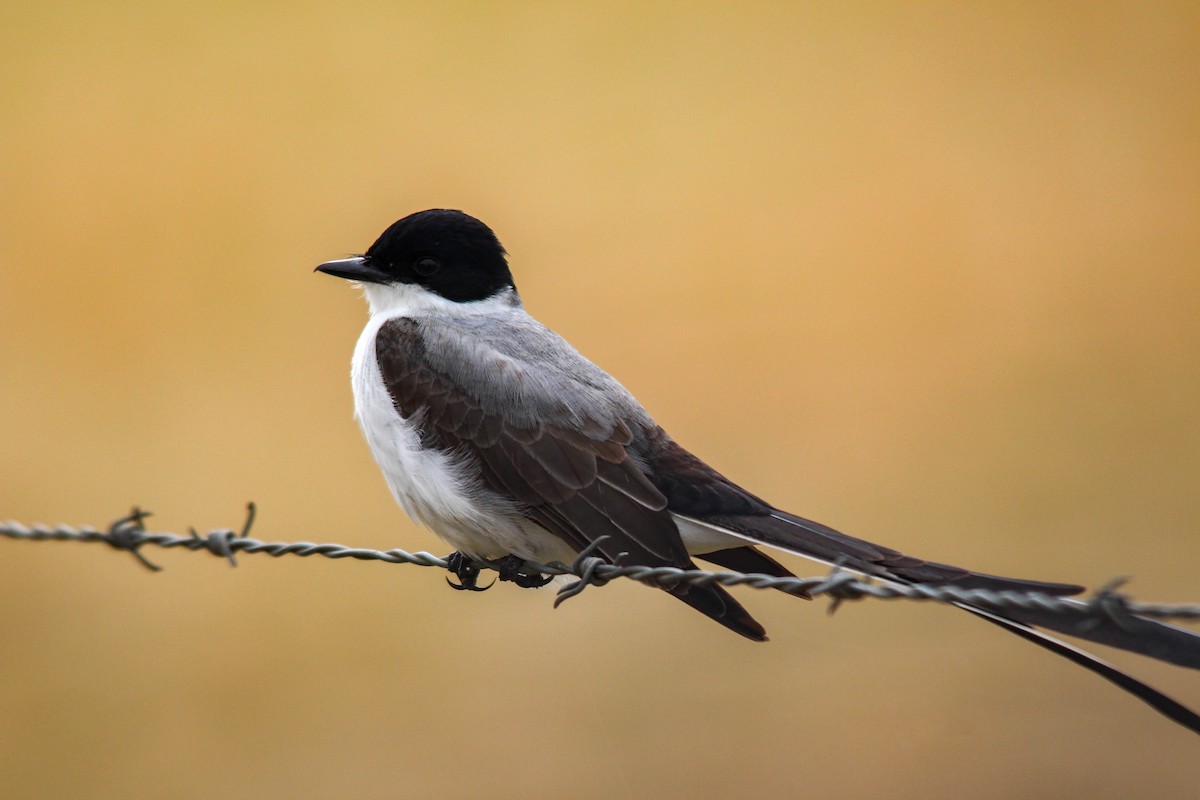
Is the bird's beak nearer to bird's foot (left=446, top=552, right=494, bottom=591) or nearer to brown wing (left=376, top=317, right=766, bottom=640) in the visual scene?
brown wing (left=376, top=317, right=766, bottom=640)

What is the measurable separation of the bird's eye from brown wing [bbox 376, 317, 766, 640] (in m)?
0.54

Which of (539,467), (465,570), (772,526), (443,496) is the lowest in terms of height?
(465,570)

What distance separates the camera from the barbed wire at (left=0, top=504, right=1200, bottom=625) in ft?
8.20

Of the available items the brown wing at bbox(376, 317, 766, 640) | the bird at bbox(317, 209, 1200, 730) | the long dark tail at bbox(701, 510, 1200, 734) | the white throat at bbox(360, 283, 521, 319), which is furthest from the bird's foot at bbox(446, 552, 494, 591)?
the white throat at bbox(360, 283, 521, 319)

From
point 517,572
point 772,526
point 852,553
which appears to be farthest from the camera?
point 517,572

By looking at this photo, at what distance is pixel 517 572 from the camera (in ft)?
14.4

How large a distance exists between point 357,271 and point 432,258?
300mm

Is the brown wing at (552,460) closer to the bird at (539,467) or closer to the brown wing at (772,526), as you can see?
the bird at (539,467)

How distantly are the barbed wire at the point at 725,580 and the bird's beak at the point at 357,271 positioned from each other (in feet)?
4.07

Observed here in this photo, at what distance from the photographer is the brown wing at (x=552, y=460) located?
3957 millimetres

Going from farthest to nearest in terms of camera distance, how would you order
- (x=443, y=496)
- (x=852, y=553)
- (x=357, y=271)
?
1. (x=357, y=271)
2. (x=443, y=496)
3. (x=852, y=553)

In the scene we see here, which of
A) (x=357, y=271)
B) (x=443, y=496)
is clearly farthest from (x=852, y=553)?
(x=357, y=271)

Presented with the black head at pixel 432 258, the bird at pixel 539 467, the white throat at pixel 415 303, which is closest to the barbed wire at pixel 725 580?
the bird at pixel 539 467

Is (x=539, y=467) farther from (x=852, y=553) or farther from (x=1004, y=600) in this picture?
(x=1004, y=600)
